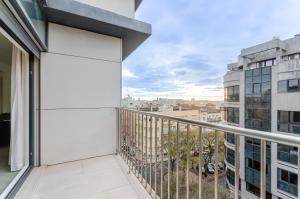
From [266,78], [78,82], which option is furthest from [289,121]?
[78,82]

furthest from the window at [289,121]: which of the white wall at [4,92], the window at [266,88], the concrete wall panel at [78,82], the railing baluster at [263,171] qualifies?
the white wall at [4,92]

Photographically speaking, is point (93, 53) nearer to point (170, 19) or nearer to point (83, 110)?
point (83, 110)

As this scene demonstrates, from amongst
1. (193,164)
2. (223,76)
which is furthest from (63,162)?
(223,76)

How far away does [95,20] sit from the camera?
9.43 ft

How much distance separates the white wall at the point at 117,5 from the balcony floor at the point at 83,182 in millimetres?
2979

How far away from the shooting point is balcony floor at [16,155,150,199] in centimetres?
198

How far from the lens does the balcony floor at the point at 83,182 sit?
1978 millimetres

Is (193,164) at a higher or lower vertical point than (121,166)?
higher

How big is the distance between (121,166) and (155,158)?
1.09 metres

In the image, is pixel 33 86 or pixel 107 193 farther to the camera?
pixel 33 86

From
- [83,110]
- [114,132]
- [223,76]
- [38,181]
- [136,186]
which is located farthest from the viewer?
[223,76]

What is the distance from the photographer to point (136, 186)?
2.12 metres

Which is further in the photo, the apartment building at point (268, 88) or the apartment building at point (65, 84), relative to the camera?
the apartment building at point (268, 88)

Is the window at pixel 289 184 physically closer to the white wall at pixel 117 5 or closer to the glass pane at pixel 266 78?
the white wall at pixel 117 5
